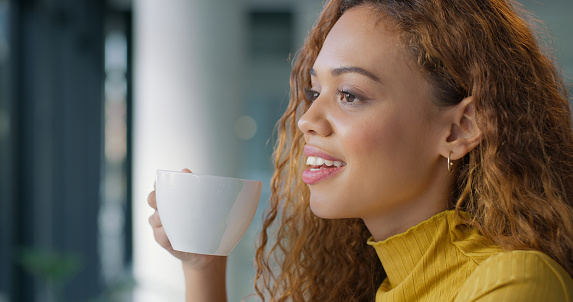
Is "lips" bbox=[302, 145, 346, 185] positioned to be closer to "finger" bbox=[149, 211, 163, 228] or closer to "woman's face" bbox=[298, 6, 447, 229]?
"woman's face" bbox=[298, 6, 447, 229]

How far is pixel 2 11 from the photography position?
3193 mm

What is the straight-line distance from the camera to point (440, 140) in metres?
1.04

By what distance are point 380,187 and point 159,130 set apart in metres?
2.15

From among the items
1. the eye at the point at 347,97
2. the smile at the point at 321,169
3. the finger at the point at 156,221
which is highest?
the eye at the point at 347,97

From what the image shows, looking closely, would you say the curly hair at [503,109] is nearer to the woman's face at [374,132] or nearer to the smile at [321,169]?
the woman's face at [374,132]

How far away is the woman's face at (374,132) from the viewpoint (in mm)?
1017

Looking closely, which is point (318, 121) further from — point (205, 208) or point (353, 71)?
point (205, 208)

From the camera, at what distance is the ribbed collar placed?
1021mm

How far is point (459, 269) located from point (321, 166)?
12.6 inches

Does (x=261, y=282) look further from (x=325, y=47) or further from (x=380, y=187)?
(x=325, y=47)

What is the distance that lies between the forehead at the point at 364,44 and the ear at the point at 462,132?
0.14 m

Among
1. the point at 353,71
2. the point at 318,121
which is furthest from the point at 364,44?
the point at 318,121

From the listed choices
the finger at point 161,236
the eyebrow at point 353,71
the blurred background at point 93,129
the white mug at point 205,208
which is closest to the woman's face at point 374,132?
the eyebrow at point 353,71

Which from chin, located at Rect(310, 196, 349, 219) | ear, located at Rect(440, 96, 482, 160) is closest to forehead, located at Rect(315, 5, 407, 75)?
ear, located at Rect(440, 96, 482, 160)
